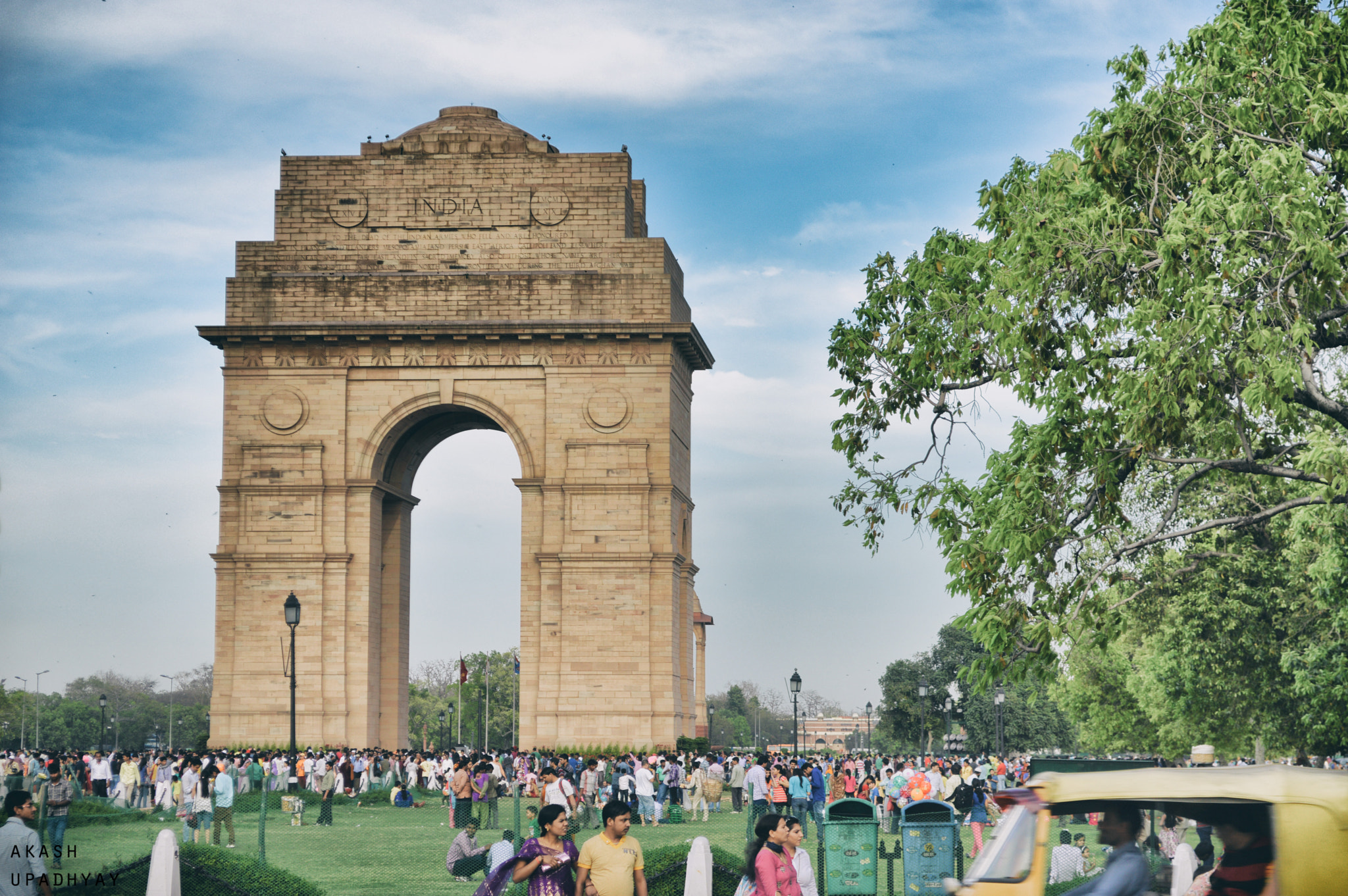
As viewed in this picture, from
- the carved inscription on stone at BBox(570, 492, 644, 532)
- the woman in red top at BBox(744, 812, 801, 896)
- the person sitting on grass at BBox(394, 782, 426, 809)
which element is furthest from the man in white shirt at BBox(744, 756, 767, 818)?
the woman in red top at BBox(744, 812, 801, 896)

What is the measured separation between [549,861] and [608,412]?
31.6 m

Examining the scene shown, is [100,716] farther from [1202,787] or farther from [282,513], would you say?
[1202,787]

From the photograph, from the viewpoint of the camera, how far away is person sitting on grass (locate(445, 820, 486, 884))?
1176cm

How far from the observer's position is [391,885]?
17031 mm

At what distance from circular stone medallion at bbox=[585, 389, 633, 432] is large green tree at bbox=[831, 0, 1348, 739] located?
23.2m

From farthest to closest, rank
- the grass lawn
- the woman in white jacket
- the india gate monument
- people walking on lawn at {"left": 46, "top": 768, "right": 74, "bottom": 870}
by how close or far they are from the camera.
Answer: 1. the india gate monument
2. the grass lawn
3. people walking on lawn at {"left": 46, "top": 768, "right": 74, "bottom": 870}
4. the woman in white jacket

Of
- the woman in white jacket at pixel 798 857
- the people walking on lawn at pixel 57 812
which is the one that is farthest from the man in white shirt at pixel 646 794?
the woman in white jacket at pixel 798 857

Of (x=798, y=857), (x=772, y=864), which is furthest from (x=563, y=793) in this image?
(x=772, y=864)

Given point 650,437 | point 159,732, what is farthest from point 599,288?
point 159,732

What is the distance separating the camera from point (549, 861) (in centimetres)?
915

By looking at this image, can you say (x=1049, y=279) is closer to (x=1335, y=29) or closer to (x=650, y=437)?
(x=1335, y=29)

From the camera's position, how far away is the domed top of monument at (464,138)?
139 ft

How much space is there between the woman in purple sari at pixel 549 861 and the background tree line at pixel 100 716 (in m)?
78.5

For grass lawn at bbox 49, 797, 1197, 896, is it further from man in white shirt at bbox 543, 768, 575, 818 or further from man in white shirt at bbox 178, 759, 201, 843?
man in white shirt at bbox 543, 768, 575, 818
